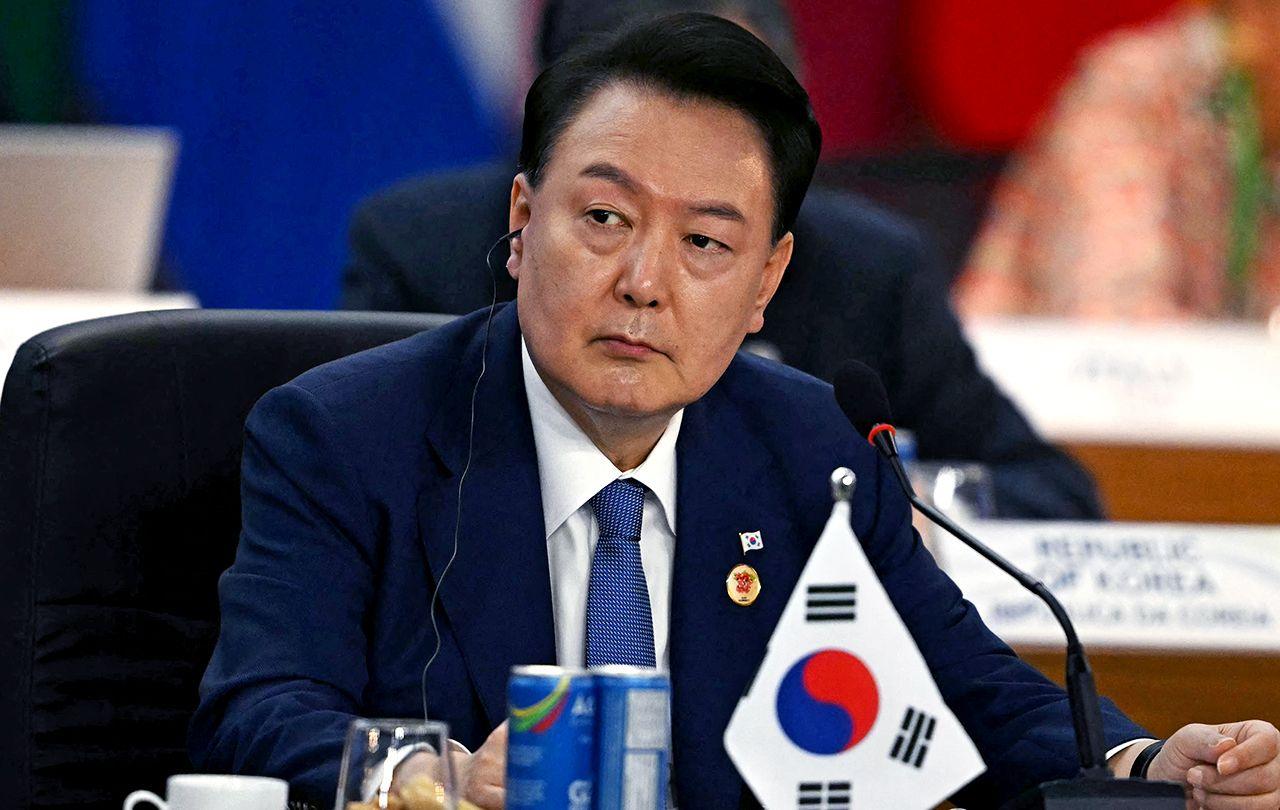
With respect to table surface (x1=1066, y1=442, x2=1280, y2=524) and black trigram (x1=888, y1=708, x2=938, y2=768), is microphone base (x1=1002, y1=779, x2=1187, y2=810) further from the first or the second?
table surface (x1=1066, y1=442, x2=1280, y2=524)

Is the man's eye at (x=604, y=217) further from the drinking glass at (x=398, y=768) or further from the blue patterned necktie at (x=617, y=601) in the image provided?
the drinking glass at (x=398, y=768)

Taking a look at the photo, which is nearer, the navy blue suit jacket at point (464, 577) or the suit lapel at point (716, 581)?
the navy blue suit jacket at point (464, 577)

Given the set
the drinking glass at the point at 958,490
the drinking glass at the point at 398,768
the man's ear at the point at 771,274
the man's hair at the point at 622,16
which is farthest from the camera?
the man's hair at the point at 622,16

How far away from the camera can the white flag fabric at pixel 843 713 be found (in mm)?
1252

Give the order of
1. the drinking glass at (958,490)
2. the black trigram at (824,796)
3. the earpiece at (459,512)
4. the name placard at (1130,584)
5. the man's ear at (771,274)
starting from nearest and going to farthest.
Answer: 1. the black trigram at (824,796)
2. the earpiece at (459,512)
3. the man's ear at (771,274)
4. the name placard at (1130,584)
5. the drinking glass at (958,490)

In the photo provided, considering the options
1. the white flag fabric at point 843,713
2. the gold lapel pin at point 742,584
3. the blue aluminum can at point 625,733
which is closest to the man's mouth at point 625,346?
the gold lapel pin at point 742,584

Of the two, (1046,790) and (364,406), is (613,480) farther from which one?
(1046,790)

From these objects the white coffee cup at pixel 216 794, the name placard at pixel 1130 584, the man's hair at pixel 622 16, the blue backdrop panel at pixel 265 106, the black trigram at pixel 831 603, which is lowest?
the white coffee cup at pixel 216 794

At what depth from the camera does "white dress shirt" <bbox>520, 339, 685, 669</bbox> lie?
5.73 feet

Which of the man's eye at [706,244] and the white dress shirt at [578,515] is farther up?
the man's eye at [706,244]

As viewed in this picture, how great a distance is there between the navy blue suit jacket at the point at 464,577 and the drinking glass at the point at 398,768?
351 mm

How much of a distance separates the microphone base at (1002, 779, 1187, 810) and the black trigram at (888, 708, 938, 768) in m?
0.11

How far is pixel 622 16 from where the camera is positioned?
3.07 metres

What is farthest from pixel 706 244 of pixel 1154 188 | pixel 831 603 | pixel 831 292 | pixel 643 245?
pixel 1154 188
